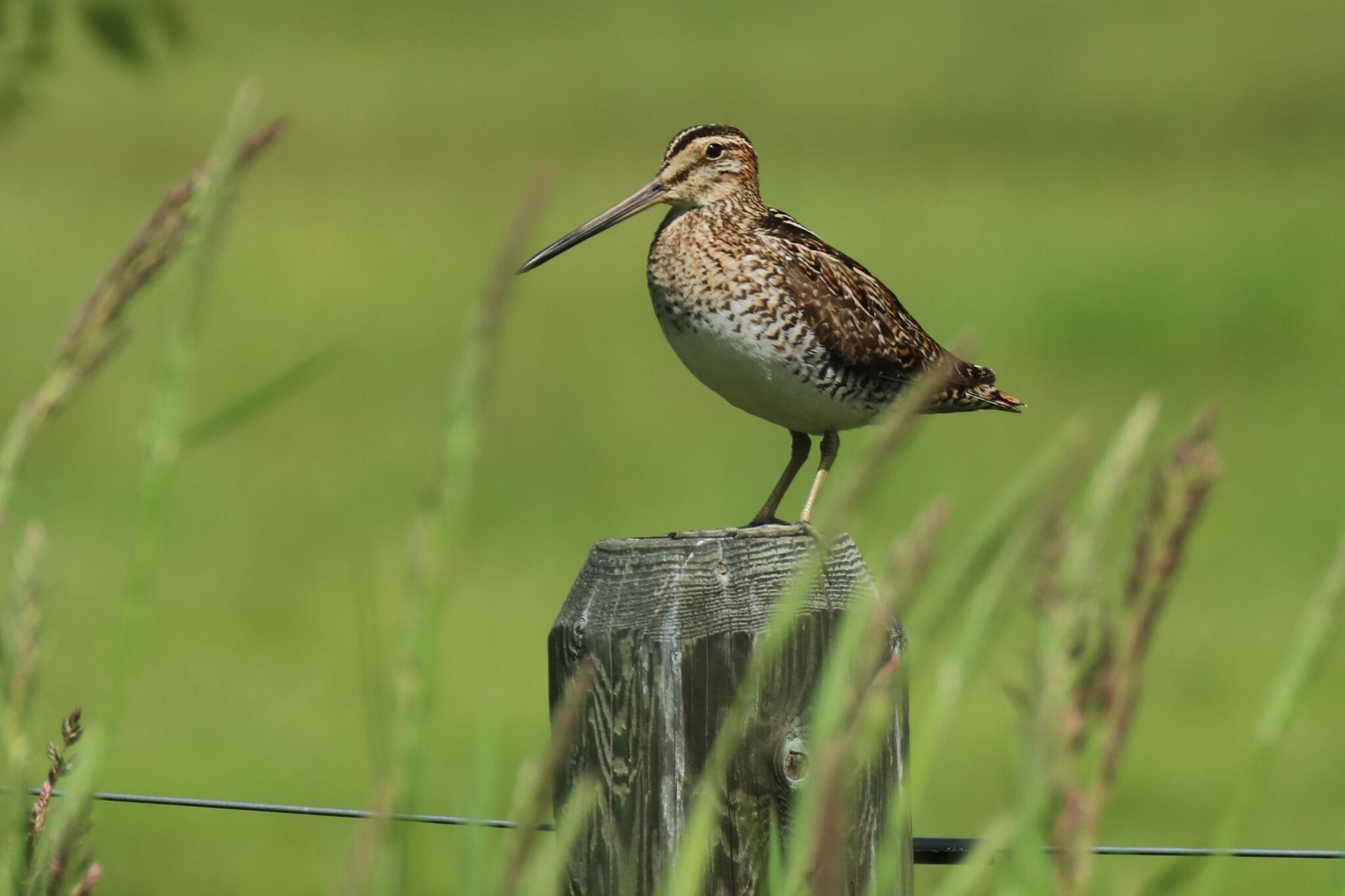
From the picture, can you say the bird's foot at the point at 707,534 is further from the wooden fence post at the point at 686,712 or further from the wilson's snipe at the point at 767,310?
the wilson's snipe at the point at 767,310

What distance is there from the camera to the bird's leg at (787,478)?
4.07 meters

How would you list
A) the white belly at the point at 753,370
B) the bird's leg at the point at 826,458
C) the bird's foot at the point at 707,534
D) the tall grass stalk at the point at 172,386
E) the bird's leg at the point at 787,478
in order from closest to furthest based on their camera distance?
the tall grass stalk at the point at 172,386
the bird's foot at the point at 707,534
the bird's leg at the point at 787,478
the white belly at the point at 753,370
the bird's leg at the point at 826,458

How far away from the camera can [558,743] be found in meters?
1.06

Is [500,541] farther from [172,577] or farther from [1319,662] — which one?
[1319,662]

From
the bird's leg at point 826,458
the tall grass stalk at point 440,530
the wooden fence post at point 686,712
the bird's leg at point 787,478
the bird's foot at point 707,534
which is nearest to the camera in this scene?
the tall grass stalk at point 440,530

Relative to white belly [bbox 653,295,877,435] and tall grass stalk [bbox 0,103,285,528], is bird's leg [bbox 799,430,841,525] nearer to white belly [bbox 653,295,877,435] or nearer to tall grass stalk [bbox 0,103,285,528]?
white belly [bbox 653,295,877,435]

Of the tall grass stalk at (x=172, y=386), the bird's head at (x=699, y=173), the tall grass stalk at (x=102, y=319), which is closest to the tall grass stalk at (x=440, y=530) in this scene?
the tall grass stalk at (x=172, y=386)

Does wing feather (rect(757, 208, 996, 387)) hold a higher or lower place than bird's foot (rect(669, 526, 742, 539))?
higher

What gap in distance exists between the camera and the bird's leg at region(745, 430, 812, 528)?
4070mm

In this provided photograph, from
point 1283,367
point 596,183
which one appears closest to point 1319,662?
point 1283,367

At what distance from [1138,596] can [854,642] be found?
6.9 inches

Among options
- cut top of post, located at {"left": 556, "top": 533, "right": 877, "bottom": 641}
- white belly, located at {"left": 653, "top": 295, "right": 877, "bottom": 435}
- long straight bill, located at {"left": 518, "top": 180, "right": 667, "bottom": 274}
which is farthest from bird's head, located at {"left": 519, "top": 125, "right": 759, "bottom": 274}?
cut top of post, located at {"left": 556, "top": 533, "right": 877, "bottom": 641}

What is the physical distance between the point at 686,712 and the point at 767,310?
229 cm

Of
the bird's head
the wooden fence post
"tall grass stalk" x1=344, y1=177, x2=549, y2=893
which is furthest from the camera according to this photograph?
the bird's head
